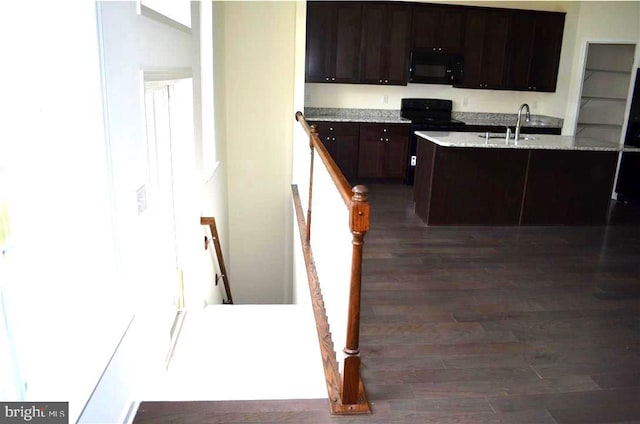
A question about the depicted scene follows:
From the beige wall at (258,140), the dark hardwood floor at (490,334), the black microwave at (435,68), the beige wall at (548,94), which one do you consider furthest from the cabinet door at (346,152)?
the dark hardwood floor at (490,334)

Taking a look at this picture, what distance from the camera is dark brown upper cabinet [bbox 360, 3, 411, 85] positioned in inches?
260

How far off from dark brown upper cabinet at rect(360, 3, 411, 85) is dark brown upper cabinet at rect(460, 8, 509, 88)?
900mm

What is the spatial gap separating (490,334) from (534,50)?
5476 mm

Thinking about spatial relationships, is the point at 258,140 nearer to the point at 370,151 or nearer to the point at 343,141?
the point at 343,141

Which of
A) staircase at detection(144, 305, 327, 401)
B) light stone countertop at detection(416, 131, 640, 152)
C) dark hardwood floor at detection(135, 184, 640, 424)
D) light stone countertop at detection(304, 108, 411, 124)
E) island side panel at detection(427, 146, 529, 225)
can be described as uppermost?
light stone countertop at detection(304, 108, 411, 124)

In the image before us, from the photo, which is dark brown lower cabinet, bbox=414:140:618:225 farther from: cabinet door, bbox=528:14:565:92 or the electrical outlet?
the electrical outlet


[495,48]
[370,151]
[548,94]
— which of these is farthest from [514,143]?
[548,94]

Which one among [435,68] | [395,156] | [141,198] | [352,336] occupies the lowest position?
[352,336]

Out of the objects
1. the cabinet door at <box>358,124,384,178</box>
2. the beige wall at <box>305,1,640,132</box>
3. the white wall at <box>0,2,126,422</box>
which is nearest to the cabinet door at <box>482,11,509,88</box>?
the beige wall at <box>305,1,640,132</box>

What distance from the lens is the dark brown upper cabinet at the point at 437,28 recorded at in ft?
21.9

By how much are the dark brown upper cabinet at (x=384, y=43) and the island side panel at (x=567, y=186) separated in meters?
2.60

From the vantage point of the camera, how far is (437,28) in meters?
6.75

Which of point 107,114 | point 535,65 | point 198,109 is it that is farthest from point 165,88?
point 535,65

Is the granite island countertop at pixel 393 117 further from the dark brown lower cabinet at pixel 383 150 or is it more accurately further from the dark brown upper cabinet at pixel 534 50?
the dark brown upper cabinet at pixel 534 50
